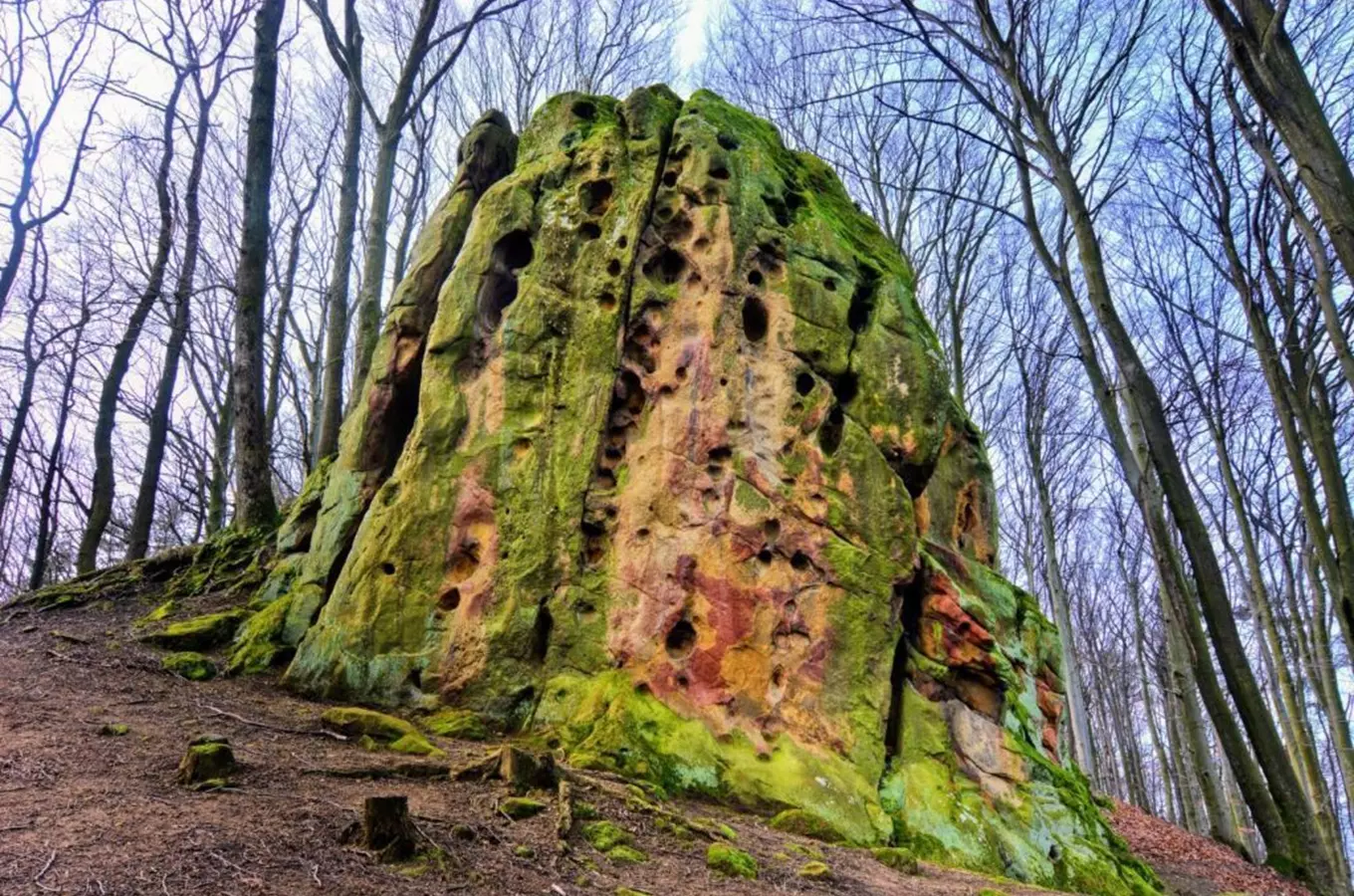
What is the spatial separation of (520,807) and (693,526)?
327 cm

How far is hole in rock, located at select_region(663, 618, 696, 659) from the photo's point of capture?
680 cm

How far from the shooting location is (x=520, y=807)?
14.0 ft

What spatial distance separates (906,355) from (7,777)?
24.3ft

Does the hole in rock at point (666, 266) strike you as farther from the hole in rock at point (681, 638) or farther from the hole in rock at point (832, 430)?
the hole in rock at point (681, 638)

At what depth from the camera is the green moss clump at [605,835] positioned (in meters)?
4.13

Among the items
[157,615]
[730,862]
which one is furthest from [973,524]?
[157,615]

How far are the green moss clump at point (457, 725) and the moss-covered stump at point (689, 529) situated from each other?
0.03 m

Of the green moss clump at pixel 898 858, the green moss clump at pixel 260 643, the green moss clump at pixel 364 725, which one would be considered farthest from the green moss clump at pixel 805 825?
the green moss clump at pixel 260 643

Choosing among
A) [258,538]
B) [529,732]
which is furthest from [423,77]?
[529,732]

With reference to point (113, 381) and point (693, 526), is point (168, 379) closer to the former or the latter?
point (113, 381)

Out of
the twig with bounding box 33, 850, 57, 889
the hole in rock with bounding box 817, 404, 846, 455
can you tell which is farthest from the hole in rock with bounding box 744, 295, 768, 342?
the twig with bounding box 33, 850, 57, 889

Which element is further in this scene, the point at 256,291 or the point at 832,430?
the point at 256,291

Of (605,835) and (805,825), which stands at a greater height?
(605,835)

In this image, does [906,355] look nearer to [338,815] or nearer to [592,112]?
[592,112]
